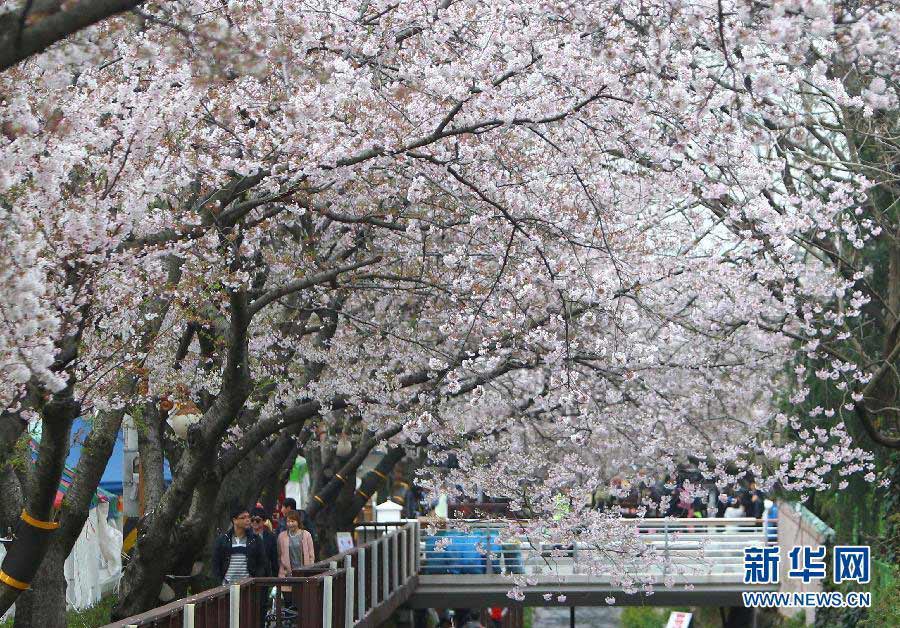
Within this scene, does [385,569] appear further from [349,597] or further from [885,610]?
[885,610]

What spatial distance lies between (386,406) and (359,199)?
2.44 metres

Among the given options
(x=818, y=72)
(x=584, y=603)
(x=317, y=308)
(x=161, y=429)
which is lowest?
(x=584, y=603)

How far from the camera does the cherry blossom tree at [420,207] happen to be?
22.4ft

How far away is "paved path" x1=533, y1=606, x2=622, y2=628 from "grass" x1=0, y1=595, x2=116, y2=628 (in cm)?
2430

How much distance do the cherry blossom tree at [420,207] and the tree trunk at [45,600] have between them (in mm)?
1113

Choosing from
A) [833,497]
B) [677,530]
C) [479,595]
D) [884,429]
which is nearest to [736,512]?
[677,530]

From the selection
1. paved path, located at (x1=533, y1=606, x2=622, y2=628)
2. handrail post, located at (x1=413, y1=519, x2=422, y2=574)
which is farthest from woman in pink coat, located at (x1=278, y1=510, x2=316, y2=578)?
paved path, located at (x1=533, y1=606, x2=622, y2=628)

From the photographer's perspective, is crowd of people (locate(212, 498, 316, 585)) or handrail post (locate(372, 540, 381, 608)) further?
handrail post (locate(372, 540, 381, 608))

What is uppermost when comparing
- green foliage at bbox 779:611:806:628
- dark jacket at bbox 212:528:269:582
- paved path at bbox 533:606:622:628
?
dark jacket at bbox 212:528:269:582

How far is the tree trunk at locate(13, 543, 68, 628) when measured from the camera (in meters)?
8.52

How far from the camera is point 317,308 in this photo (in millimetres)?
11703

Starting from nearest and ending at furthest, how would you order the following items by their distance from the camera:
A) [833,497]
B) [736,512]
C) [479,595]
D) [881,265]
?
[881,265] < [833,497] < [479,595] < [736,512]

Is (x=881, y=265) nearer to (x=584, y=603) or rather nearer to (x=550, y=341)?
(x=550, y=341)

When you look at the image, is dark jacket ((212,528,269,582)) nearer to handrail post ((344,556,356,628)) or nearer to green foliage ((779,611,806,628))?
handrail post ((344,556,356,628))
